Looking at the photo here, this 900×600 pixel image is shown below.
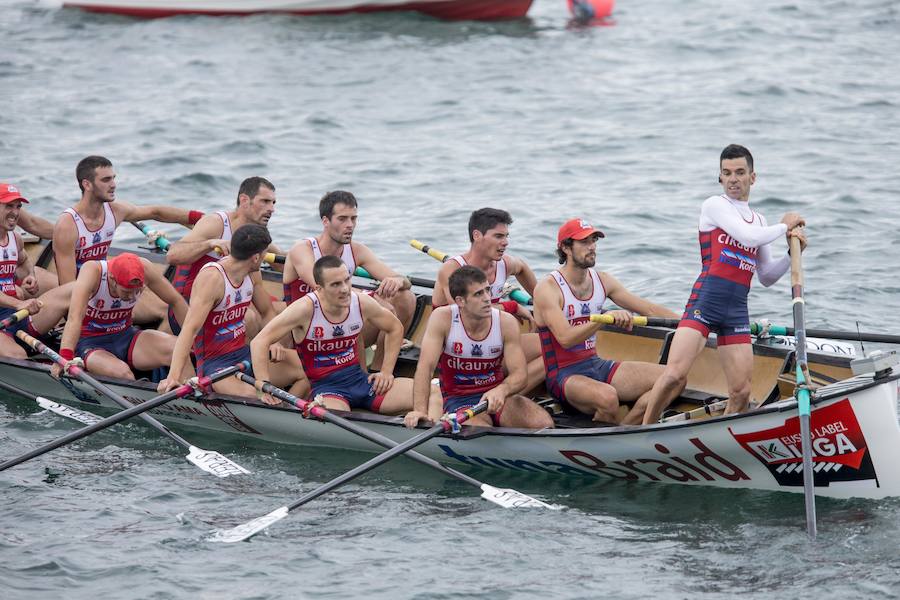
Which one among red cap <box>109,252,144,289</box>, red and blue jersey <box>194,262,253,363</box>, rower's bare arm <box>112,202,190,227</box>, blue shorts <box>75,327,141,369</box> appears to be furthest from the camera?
rower's bare arm <box>112,202,190,227</box>

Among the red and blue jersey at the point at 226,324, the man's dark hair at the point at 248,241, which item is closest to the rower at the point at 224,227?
the red and blue jersey at the point at 226,324

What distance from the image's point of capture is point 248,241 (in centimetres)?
1034

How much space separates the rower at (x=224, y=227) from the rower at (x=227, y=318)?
575mm

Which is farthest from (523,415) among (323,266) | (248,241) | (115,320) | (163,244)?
(163,244)

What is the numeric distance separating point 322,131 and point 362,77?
3.19m

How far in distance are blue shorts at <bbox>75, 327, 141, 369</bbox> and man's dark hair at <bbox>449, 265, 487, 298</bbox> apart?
137 inches

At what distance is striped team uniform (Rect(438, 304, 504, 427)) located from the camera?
9805 mm

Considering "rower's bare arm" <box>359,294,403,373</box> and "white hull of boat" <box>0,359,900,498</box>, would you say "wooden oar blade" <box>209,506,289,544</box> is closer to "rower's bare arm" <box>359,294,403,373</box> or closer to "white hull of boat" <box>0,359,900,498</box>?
"white hull of boat" <box>0,359,900,498</box>

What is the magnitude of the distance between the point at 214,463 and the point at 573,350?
305 cm

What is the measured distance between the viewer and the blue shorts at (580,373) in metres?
10.1

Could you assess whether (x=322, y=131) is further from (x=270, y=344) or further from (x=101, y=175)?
(x=270, y=344)

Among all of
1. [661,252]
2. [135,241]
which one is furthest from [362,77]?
[661,252]

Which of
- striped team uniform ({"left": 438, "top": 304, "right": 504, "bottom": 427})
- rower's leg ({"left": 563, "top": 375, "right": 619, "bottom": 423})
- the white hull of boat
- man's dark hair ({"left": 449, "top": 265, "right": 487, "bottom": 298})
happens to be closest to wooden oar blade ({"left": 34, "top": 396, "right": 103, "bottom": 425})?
the white hull of boat

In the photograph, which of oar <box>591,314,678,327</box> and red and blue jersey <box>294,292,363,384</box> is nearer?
oar <box>591,314,678,327</box>
